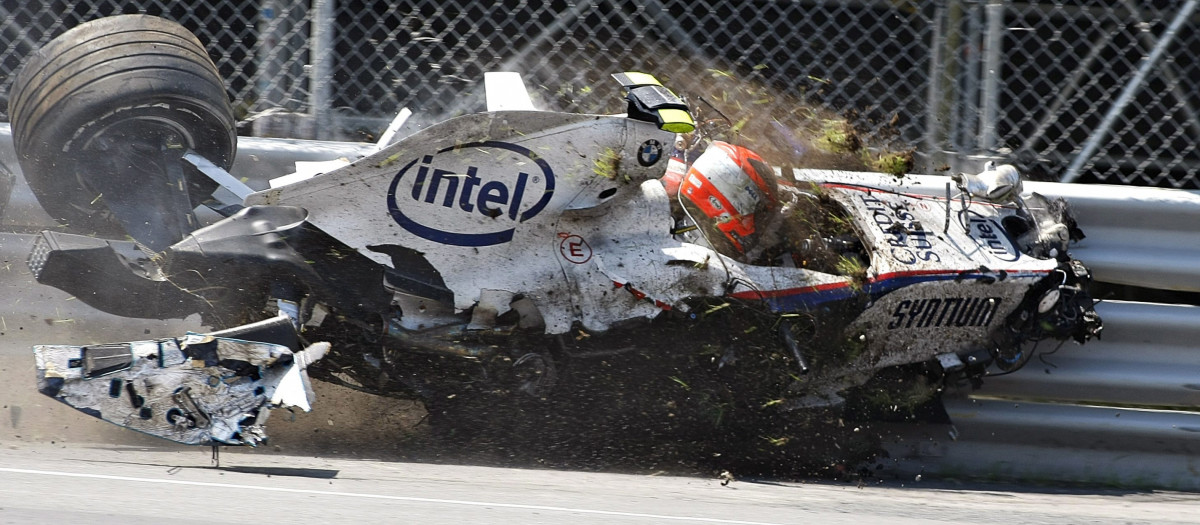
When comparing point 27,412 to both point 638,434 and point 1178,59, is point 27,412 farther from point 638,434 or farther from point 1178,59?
point 1178,59

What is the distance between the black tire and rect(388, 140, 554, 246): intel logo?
886 millimetres

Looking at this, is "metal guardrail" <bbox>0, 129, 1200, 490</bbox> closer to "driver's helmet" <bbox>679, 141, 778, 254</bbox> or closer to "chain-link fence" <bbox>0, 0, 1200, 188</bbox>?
"chain-link fence" <bbox>0, 0, 1200, 188</bbox>

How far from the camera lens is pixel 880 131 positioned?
4.38 meters

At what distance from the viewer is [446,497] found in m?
2.97

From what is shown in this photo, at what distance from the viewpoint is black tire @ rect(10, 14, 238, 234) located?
3.79 meters

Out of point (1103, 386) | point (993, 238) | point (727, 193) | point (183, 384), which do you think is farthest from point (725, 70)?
point (183, 384)

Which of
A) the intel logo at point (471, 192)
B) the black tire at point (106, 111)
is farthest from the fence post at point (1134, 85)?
the black tire at point (106, 111)

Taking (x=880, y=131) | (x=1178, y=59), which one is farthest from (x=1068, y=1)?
(x=880, y=131)

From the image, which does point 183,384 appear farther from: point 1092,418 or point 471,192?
point 1092,418

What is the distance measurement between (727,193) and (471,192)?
0.95 m

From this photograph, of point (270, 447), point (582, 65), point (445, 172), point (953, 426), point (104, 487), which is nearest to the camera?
point (104, 487)

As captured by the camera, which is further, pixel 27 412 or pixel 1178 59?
pixel 1178 59

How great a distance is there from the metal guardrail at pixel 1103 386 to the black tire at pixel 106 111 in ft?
1.13

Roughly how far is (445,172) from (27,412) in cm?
188
